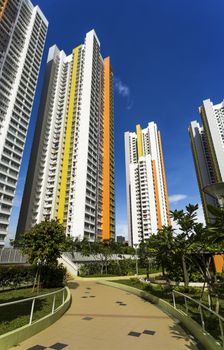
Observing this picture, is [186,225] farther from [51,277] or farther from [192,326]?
[51,277]

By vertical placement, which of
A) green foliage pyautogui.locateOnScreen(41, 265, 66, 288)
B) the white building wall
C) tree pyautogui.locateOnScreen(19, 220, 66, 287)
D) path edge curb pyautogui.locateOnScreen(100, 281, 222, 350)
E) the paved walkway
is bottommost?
the paved walkway

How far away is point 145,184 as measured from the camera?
9712 cm

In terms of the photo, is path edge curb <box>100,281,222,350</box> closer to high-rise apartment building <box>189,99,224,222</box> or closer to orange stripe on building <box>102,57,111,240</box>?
orange stripe on building <box>102,57,111,240</box>

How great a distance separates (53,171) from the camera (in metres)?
68.6

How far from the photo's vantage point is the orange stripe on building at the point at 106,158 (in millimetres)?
67125

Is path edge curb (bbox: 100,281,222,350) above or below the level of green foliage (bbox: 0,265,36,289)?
below

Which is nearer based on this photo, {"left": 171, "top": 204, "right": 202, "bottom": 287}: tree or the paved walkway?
the paved walkway

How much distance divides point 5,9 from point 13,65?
16.3 meters

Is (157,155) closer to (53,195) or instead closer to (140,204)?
(140,204)

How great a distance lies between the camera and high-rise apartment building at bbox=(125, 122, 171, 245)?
91875 millimetres

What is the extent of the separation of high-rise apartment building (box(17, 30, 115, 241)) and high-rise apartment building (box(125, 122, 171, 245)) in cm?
2414

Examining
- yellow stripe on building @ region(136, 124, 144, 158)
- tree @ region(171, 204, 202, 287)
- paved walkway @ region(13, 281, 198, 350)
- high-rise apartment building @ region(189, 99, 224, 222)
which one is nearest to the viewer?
paved walkway @ region(13, 281, 198, 350)

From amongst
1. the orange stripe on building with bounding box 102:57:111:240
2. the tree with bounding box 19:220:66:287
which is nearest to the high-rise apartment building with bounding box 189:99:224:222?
the orange stripe on building with bounding box 102:57:111:240

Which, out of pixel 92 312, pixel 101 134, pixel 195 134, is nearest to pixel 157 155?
pixel 195 134
